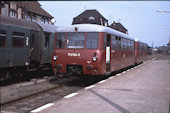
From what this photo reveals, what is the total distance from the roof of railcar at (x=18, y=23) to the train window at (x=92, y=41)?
4.10m

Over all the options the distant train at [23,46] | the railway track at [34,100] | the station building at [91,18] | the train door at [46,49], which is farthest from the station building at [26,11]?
the railway track at [34,100]

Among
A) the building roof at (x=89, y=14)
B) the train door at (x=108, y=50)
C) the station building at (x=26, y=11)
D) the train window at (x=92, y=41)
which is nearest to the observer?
the train window at (x=92, y=41)

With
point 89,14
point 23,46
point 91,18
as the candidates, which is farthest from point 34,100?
point 89,14

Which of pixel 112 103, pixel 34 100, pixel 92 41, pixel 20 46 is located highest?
pixel 92 41

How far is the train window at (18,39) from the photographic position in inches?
483

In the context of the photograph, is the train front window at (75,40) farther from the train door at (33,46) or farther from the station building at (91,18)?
the station building at (91,18)

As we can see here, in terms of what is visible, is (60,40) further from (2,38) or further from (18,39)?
(2,38)

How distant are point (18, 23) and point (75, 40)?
3547 millimetres

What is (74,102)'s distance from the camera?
280 inches

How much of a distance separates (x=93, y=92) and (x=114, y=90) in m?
1.01

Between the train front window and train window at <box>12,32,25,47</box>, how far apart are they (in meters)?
2.92

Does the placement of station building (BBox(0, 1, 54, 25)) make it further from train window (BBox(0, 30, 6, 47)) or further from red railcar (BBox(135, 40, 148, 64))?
train window (BBox(0, 30, 6, 47))

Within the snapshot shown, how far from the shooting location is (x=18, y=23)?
41.9ft

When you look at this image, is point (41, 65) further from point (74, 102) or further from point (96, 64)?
point (74, 102)
